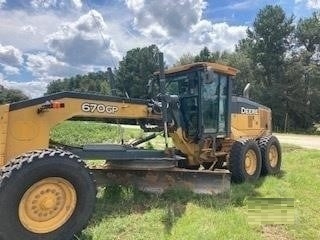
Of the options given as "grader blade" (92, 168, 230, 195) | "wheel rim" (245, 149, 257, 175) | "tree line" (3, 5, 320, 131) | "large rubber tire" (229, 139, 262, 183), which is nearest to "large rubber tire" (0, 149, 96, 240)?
"grader blade" (92, 168, 230, 195)

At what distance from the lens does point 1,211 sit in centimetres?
498

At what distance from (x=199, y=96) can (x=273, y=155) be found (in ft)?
11.2

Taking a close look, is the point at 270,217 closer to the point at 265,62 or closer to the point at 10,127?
the point at 10,127

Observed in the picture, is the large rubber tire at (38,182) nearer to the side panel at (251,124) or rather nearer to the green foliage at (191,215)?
the green foliage at (191,215)

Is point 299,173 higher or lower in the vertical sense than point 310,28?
lower

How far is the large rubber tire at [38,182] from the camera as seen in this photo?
5.04 m

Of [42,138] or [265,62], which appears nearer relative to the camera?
[42,138]

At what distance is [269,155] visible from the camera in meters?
11.1

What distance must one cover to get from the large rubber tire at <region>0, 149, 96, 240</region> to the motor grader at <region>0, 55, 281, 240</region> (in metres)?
0.01

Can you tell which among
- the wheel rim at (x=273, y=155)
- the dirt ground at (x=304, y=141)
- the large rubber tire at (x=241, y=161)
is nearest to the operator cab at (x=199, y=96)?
the large rubber tire at (x=241, y=161)

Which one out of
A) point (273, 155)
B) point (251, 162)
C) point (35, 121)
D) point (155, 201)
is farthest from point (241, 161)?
point (35, 121)

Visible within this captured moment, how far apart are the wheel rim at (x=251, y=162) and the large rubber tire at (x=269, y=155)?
2.55 feet

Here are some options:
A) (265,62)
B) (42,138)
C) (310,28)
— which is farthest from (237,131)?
(310,28)

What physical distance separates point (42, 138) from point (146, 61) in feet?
167
